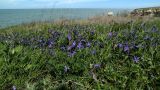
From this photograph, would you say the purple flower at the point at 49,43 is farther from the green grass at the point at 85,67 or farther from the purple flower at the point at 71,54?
the purple flower at the point at 71,54

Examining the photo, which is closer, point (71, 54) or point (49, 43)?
point (71, 54)

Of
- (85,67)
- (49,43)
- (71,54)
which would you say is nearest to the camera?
(85,67)

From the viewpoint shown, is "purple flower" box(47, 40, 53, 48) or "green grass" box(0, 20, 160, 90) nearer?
"green grass" box(0, 20, 160, 90)

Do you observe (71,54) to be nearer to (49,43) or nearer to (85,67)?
(85,67)

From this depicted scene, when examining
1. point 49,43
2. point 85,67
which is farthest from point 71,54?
point 49,43

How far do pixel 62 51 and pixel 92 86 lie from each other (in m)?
0.91

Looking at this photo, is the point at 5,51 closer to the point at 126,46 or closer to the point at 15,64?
the point at 15,64

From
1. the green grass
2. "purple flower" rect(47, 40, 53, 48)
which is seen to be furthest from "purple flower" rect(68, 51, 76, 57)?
"purple flower" rect(47, 40, 53, 48)

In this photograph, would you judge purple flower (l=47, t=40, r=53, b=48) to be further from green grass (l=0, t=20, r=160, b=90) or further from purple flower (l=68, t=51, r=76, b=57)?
purple flower (l=68, t=51, r=76, b=57)

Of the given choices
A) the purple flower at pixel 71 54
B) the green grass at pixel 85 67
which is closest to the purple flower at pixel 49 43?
the green grass at pixel 85 67

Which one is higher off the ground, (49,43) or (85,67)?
(49,43)

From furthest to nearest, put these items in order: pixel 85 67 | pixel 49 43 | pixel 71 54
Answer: pixel 49 43, pixel 71 54, pixel 85 67

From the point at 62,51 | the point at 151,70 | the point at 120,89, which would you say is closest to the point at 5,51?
the point at 62,51

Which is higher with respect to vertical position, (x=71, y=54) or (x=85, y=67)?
(x=71, y=54)
